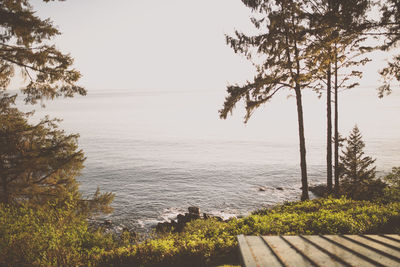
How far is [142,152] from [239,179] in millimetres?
26755

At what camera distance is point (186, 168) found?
4069 centimetres

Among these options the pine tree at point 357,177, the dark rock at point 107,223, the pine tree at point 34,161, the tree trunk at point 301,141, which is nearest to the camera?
the pine tree at point 34,161

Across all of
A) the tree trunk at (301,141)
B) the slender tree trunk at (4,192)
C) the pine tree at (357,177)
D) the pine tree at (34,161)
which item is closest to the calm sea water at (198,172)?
the pine tree at (357,177)

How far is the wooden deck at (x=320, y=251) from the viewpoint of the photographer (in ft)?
14.0

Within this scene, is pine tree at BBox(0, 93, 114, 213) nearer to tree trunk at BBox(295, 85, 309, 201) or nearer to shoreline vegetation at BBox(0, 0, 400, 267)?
shoreline vegetation at BBox(0, 0, 400, 267)

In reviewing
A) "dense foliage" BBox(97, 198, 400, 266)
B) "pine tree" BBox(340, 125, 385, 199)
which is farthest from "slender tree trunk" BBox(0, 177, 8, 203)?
"pine tree" BBox(340, 125, 385, 199)

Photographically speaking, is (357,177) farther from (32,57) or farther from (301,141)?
(32,57)

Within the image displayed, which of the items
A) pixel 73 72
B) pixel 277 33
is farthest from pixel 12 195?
pixel 277 33

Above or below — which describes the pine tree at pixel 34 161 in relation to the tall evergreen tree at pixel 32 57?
below

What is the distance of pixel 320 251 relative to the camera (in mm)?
4762

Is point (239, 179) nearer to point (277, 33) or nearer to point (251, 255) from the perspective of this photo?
point (277, 33)

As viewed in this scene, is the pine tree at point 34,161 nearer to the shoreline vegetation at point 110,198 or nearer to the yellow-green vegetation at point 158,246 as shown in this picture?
the shoreline vegetation at point 110,198

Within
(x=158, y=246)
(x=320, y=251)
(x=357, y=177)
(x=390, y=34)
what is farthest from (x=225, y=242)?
(x=357, y=177)

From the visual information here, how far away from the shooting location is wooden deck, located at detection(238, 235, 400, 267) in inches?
168
